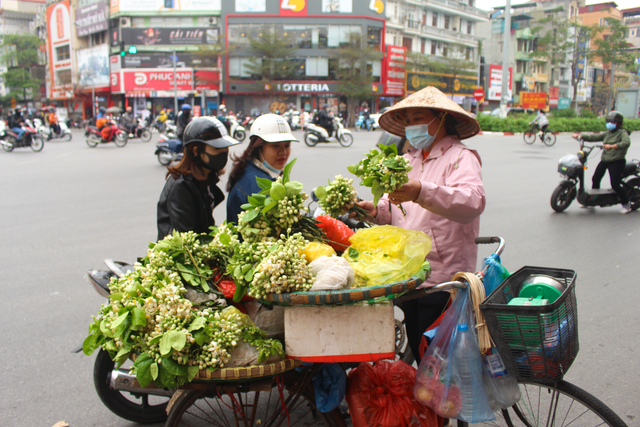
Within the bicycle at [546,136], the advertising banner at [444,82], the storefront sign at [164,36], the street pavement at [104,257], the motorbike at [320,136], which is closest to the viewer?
the street pavement at [104,257]

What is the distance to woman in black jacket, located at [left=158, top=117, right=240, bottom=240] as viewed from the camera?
8.71 ft

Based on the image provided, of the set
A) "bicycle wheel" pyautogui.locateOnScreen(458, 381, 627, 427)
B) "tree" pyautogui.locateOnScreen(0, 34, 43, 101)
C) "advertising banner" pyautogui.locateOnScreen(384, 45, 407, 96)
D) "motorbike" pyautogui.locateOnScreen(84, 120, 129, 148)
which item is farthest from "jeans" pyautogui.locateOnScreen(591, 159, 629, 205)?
"tree" pyautogui.locateOnScreen(0, 34, 43, 101)

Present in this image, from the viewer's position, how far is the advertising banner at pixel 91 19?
4544 cm

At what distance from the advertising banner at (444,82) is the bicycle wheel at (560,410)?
43993 mm

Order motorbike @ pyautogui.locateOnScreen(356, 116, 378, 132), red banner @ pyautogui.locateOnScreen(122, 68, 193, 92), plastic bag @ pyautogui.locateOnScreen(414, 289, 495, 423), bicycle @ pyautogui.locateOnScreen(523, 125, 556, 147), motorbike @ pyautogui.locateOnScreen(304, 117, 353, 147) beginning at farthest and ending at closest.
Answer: red banner @ pyautogui.locateOnScreen(122, 68, 193, 92) < motorbike @ pyautogui.locateOnScreen(356, 116, 378, 132) < bicycle @ pyautogui.locateOnScreen(523, 125, 556, 147) < motorbike @ pyautogui.locateOnScreen(304, 117, 353, 147) < plastic bag @ pyautogui.locateOnScreen(414, 289, 495, 423)

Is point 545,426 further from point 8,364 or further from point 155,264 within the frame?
point 8,364

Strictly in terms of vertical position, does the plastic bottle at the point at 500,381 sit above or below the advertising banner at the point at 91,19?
below

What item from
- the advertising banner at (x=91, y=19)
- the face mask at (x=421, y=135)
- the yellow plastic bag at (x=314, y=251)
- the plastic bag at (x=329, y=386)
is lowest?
the plastic bag at (x=329, y=386)

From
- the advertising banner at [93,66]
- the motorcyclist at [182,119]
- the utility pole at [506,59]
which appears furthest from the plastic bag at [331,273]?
the advertising banner at [93,66]

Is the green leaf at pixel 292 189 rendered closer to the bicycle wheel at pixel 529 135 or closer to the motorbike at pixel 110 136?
the motorbike at pixel 110 136

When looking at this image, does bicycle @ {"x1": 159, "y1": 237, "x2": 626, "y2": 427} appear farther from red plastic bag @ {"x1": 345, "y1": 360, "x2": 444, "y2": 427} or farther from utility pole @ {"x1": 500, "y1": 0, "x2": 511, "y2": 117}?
utility pole @ {"x1": 500, "y1": 0, "x2": 511, "y2": 117}

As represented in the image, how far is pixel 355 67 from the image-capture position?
139 ft

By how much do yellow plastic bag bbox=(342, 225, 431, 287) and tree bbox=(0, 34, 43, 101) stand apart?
183 feet

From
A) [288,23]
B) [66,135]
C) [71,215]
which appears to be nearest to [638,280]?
[71,215]
